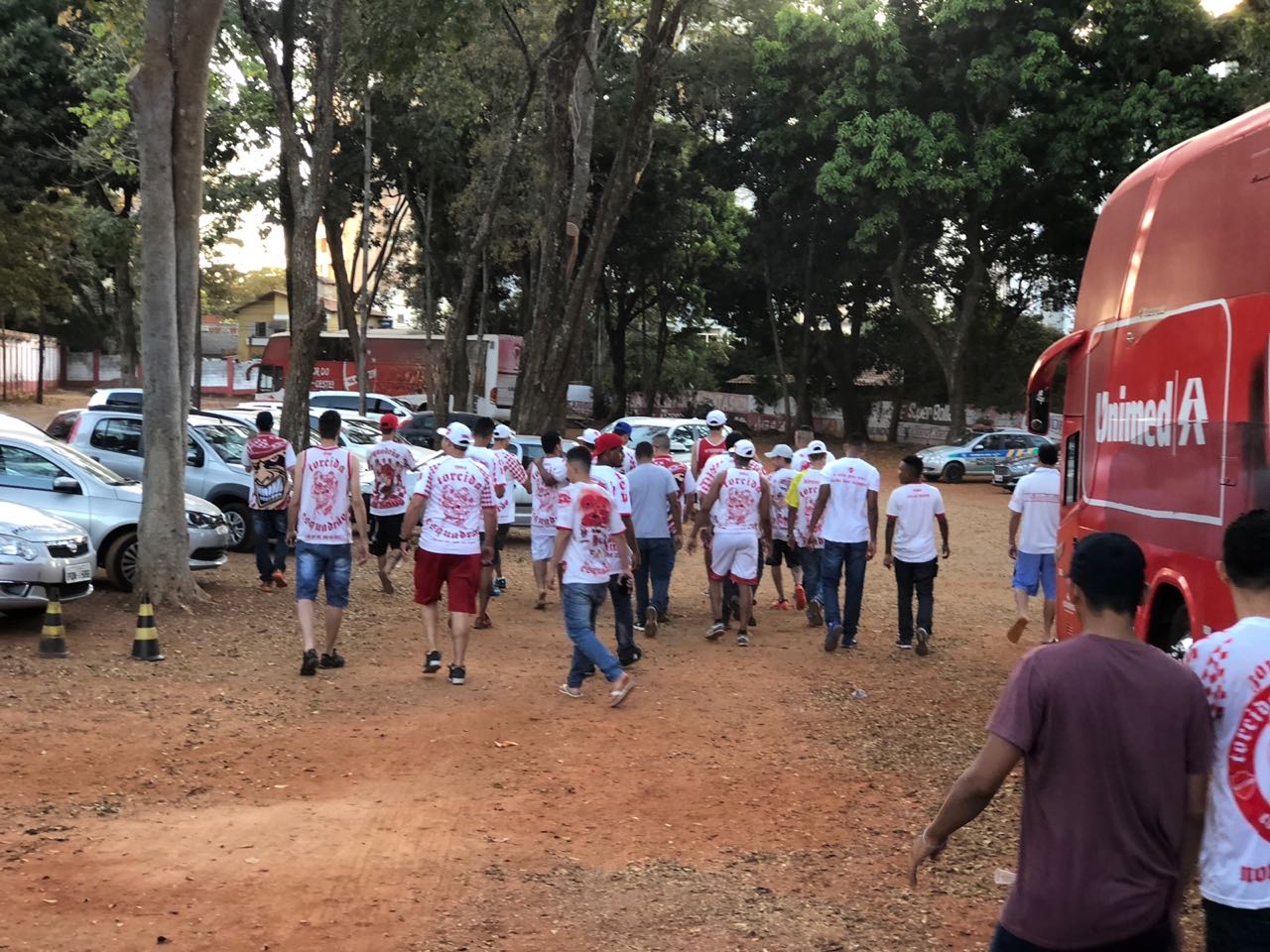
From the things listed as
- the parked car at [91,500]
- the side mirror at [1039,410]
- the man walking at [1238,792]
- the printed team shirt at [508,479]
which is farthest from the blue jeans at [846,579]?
the man walking at [1238,792]

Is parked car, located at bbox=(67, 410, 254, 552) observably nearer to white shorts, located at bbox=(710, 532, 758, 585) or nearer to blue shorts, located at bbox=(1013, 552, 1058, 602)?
white shorts, located at bbox=(710, 532, 758, 585)

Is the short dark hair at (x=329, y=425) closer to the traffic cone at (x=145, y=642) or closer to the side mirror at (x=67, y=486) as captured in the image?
the traffic cone at (x=145, y=642)

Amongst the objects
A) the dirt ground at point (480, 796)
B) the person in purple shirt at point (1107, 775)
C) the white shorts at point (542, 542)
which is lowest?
the dirt ground at point (480, 796)

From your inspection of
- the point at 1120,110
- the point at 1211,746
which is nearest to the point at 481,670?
the point at 1211,746

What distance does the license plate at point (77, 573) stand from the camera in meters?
10.7

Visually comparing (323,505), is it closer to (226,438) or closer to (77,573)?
(77,573)

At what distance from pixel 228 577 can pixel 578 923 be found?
1040 centimetres

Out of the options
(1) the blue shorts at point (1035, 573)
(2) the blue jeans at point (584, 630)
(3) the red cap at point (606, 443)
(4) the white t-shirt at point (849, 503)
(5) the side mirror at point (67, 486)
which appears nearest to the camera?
(2) the blue jeans at point (584, 630)

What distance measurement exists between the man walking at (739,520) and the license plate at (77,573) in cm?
522

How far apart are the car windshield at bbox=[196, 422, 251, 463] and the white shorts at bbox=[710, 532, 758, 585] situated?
24.7 ft

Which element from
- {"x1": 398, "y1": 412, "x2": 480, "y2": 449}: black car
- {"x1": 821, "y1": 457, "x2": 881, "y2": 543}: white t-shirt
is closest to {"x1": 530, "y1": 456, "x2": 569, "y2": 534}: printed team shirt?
{"x1": 821, "y1": 457, "x2": 881, "y2": 543}: white t-shirt

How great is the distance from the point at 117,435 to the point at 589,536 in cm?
960

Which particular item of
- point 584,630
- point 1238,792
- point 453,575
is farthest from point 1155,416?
point 453,575

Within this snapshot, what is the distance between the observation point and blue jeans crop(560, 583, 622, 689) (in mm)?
9023
